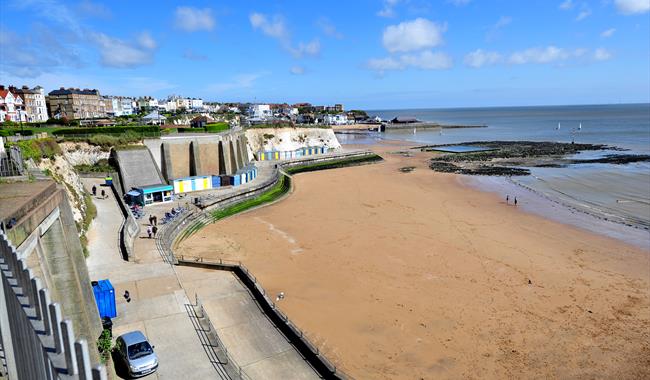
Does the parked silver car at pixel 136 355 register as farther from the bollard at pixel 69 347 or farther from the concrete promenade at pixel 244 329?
the bollard at pixel 69 347

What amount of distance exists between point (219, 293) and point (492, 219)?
70.2 ft

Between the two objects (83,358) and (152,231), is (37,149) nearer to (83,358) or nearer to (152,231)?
(152,231)

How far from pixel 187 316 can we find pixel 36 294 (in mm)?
10784

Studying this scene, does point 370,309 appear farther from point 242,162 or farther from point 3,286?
point 242,162

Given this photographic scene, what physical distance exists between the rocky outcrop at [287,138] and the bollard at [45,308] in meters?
53.3

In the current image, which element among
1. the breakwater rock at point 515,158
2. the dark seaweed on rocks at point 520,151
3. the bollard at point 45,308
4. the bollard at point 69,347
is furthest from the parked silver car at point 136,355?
the dark seaweed on rocks at point 520,151

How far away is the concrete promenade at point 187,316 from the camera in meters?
11.7

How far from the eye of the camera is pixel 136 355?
426 inches

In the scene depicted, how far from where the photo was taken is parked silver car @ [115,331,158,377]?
1063 cm

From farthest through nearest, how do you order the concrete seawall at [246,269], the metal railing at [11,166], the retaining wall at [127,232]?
1. the retaining wall at [127,232]
2. the metal railing at [11,166]
3. the concrete seawall at [246,269]

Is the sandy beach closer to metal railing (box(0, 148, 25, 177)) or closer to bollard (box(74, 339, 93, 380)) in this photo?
metal railing (box(0, 148, 25, 177))

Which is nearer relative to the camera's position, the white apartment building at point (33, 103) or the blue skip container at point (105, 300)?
the blue skip container at point (105, 300)

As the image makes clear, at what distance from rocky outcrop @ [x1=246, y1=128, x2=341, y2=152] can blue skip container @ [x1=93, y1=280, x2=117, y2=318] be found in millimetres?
43621

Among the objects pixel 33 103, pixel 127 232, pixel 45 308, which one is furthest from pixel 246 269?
pixel 33 103
